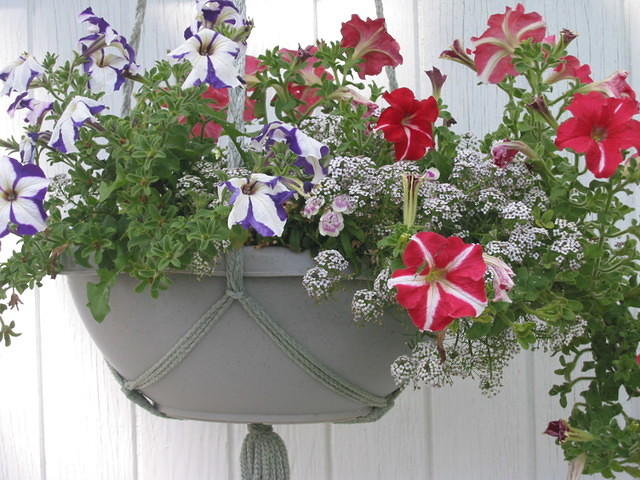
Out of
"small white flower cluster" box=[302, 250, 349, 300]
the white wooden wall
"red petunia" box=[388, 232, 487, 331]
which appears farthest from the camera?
the white wooden wall

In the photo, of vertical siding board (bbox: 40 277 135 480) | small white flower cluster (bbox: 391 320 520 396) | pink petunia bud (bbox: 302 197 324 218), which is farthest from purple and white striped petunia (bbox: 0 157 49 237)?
vertical siding board (bbox: 40 277 135 480)

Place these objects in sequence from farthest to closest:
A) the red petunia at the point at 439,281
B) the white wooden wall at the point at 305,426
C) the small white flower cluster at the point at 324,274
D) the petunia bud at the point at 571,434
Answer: the white wooden wall at the point at 305,426 < the petunia bud at the point at 571,434 < the small white flower cluster at the point at 324,274 < the red petunia at the point at 439,281

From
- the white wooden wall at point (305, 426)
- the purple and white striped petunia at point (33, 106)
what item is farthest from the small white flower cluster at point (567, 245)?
the white wooden wall at point (305, 426)

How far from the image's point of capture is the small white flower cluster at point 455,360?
69cm

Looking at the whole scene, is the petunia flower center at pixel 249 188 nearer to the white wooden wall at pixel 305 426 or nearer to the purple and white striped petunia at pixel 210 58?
the purple and white striped petunia at pixel 210 58

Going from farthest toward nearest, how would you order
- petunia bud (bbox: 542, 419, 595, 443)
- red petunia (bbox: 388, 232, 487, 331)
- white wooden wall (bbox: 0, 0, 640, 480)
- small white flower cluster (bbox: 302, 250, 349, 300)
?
white wooden wall (bbox: 0, 0, 640, 480)
petunia bud (bbox: 542, 419, 595, 443)
small white flower cluster (bbox: 302, 250, 349, 300)
red petunia (bbox: 388, 232, 487, 331)

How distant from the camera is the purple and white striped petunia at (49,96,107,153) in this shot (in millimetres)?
701

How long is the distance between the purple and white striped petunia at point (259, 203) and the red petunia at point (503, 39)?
0.29m

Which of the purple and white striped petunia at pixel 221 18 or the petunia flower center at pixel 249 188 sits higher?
the purple and white striped petunia at pixel 221 18

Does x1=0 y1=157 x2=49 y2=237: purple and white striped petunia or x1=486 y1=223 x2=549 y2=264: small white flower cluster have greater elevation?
x1=0 y1=157 x2=49 y2=237: purple and white striped petunia

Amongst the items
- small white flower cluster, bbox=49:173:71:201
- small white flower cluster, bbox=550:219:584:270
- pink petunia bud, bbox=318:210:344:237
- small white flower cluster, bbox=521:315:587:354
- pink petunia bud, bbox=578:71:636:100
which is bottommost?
small white flower cluster, bbox=521:315:587:354

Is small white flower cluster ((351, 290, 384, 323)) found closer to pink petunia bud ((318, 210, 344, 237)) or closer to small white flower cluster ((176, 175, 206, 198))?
pink petunia bud ((318, 210, 344, 237))

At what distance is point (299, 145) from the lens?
2.34 ft

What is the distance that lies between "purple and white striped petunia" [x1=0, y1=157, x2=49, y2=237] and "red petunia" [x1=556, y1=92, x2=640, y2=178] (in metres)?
0.43
